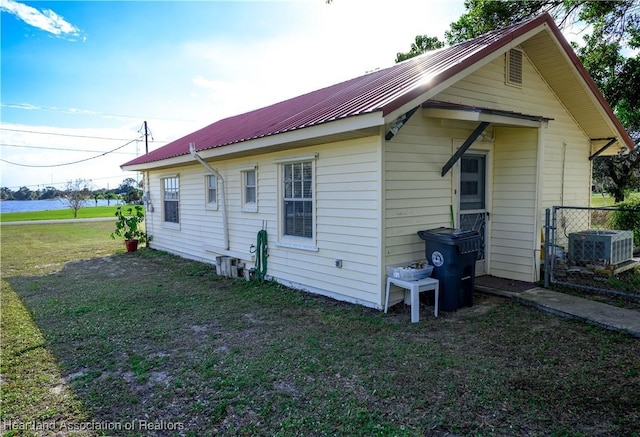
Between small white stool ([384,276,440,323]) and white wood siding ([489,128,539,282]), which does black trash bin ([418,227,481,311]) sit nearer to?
small white stool ([384,276,440,323])

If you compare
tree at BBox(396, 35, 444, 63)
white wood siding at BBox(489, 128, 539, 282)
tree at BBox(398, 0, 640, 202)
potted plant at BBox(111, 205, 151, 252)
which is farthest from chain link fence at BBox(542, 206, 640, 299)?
tree at BBox(396, 35, 444, 63)

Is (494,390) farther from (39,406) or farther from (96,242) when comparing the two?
(96,242)

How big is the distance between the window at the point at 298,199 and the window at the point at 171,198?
525 centimetres

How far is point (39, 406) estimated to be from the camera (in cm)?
302

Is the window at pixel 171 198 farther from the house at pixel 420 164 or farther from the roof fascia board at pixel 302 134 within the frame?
the house at pixel 420 164

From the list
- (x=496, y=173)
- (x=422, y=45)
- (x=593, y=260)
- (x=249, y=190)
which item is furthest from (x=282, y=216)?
(x=422, y=45)

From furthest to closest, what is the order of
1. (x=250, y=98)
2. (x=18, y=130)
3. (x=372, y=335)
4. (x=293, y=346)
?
(x=18, y=130) < (x=250, y=98) < (x=372, y=335) < (x=293, y=346)

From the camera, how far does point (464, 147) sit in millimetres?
5457

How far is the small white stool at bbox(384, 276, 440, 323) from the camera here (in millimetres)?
4773

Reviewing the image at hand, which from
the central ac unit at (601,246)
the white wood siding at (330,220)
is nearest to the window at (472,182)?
the white wood siding at (330,220)

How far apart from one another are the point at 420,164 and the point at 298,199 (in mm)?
2126

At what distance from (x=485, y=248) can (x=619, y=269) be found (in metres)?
2.36

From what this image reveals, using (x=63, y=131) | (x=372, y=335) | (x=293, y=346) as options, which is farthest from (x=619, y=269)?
(x=63, y=131)

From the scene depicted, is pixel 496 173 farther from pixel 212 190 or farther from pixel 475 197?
pixel 212 190
